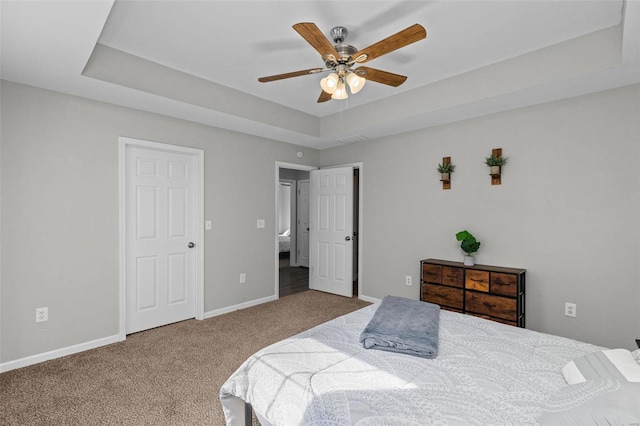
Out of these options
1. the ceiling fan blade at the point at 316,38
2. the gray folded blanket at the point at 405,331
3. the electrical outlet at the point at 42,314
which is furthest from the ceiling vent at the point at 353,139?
the electrical outlet at the point at 42,314

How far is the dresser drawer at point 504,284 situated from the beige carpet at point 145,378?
1923mm

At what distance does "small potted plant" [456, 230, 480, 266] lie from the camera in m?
3.44

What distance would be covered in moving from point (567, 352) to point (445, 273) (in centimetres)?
184

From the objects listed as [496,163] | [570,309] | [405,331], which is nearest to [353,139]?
[496,163]

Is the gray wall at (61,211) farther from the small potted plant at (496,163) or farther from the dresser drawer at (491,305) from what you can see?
the dresser drawer at (491,305)

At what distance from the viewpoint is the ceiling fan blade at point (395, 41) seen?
1.73 m

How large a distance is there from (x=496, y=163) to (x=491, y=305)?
147 centimetres

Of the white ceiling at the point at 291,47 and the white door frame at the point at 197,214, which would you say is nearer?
the white ceiling at the point at 291,47

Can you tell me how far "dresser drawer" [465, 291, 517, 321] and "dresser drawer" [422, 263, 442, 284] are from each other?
1.10 feet

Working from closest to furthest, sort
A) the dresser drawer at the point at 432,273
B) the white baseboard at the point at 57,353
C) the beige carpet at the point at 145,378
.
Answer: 1. the beige carpet at the point at 145,378
2. the white baseboard at the point at 57,353
3. the dresser drawer at the point at 432,273

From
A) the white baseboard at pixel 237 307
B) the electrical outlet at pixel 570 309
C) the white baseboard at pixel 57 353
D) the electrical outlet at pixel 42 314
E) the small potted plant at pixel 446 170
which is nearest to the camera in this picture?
the white baseboard at pixel 57 353

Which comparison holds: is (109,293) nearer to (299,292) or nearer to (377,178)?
(299,292)

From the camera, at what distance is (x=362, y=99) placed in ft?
12.5

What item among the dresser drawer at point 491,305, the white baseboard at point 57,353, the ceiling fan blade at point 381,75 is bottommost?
the white baseboard at point 57,353
